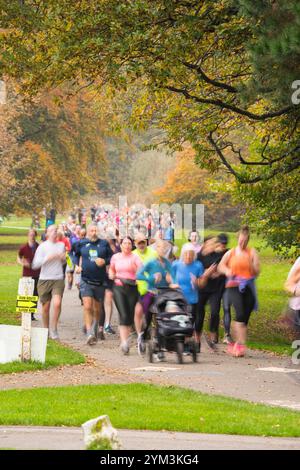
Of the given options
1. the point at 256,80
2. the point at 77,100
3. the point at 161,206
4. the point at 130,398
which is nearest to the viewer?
the point at 130,398

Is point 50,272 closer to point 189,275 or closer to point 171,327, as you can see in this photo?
point 189,275

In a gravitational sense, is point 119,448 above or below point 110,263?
below

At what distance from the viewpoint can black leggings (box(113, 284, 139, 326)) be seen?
736 inches

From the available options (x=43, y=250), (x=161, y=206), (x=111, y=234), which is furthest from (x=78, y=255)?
(x=161, y=206)

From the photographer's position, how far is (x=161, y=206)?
73812 mm

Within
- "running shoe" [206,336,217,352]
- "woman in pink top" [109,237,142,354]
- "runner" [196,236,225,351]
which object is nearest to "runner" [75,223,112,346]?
"woman in pink top" [109,237,142,354]

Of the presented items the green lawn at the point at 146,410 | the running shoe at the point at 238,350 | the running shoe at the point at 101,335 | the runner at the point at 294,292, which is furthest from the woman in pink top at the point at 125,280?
the green lawn at the point at 146,410

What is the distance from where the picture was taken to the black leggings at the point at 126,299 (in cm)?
1869

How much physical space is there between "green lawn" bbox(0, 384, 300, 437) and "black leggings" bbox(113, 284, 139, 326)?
419 centimetres

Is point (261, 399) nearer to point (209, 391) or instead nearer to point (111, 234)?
point (209, 391)

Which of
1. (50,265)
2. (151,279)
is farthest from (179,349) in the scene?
(50,265)

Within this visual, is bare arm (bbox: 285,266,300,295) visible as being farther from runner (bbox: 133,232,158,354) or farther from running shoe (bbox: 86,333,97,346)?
running shoe (bbox: 86,333,97,346)

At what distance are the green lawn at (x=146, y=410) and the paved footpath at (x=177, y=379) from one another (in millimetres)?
383

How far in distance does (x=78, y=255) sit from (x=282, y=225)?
5444mm
